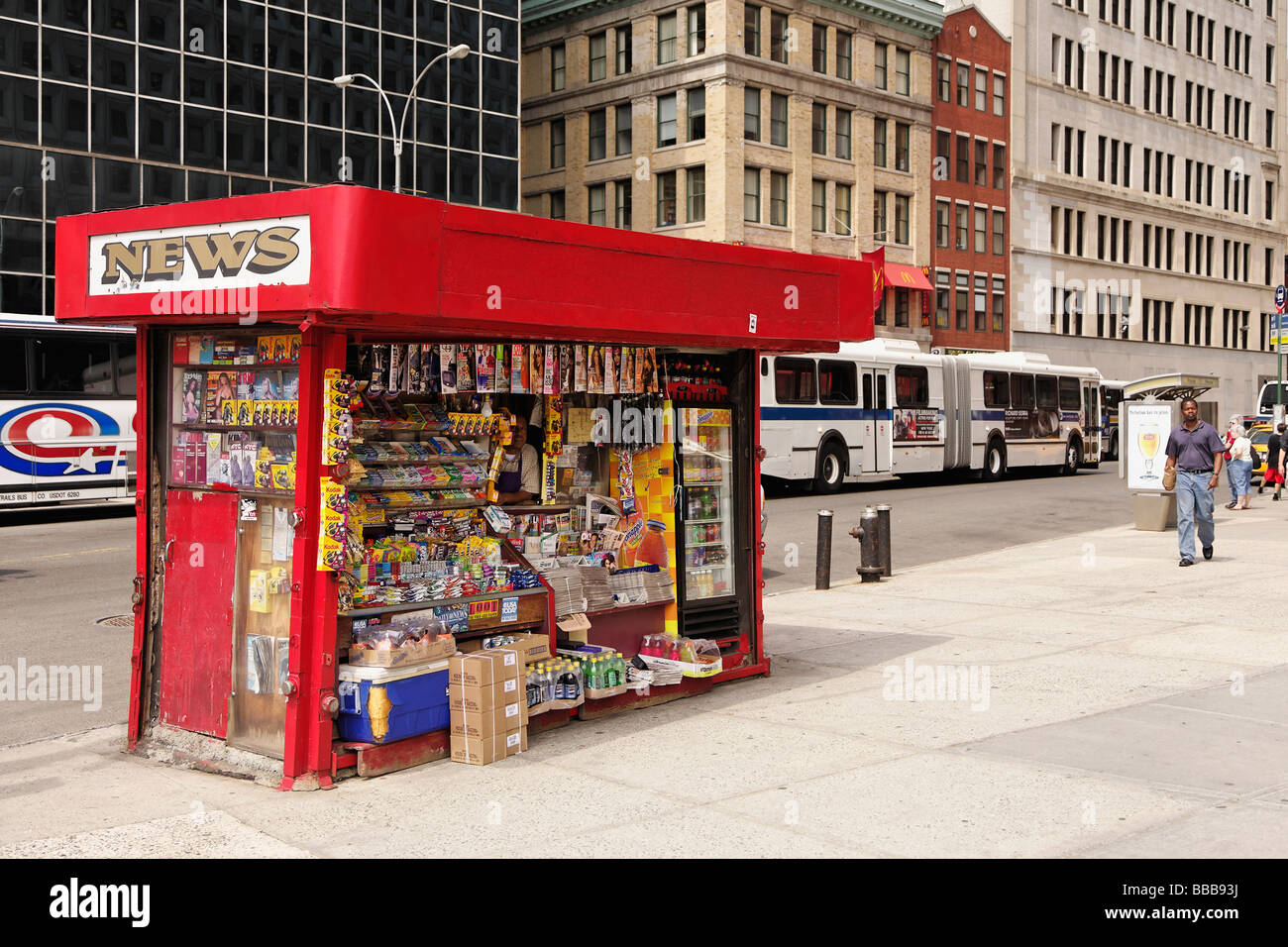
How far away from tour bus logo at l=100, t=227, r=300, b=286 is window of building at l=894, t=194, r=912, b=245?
51.3 meters

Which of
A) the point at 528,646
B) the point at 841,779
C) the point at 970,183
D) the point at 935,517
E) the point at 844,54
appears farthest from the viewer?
the point at 970,183

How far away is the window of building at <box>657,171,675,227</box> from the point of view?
50906 mm

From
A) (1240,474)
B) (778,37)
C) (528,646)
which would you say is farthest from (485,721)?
(778,37)

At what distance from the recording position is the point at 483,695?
25.0ft

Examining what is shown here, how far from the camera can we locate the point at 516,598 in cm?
864

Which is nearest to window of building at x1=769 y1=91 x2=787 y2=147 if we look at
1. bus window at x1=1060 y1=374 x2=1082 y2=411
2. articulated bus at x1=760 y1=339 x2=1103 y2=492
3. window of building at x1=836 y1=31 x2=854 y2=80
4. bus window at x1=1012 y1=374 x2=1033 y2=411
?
window of building at x1=836 y1=31 x2=854 y2=80

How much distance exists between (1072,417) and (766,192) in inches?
660

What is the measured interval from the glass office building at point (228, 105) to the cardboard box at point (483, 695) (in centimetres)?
3457

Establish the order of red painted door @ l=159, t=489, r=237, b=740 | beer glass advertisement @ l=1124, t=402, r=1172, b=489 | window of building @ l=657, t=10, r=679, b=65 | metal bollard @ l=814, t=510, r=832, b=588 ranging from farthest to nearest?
window of building @ l=657, t=10, r=679, b=65 < beer glass advertisement @ l=1124, t=402, r=1172, b=489 < metal bollard @ l=814, t=510, r=832, b=588 < red painted door @ l=159, t=489, r=237, b=740

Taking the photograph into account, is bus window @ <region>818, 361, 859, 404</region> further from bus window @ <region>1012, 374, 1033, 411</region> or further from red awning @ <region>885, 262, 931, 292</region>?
red awning @ <region>885, 262, 931, 292</region>

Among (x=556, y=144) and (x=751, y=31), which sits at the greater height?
(x=751, y=31)

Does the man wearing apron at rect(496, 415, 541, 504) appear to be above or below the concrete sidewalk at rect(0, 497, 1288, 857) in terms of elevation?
above

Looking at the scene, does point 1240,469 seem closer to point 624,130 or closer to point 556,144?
point 624,130

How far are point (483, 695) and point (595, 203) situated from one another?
158ft
